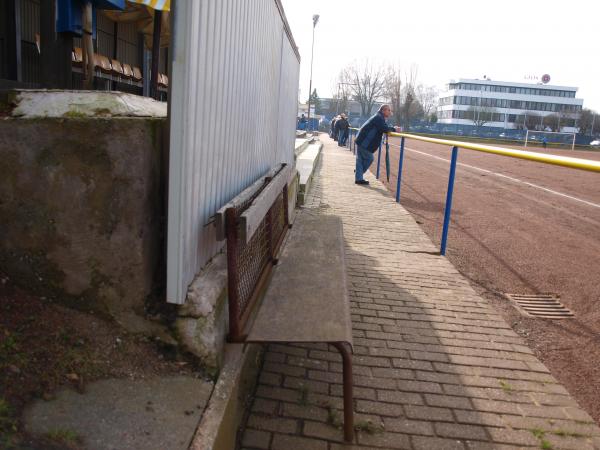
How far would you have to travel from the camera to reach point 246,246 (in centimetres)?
301

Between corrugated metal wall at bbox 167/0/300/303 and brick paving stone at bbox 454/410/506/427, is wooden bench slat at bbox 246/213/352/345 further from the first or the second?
brick paving stone at bbox 454/410/506/427

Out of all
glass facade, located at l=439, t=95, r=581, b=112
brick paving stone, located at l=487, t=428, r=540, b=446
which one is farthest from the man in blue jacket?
glass facade, located at l=439, t=95, r=581, b=112

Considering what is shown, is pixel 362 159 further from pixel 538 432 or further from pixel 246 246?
pixel 538 432

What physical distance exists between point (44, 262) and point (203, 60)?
1137 millimetres

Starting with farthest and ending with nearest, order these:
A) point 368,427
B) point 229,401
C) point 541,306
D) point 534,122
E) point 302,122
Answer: point 534,122, point 302,122, point 541,306, point 368,427, point 229,401

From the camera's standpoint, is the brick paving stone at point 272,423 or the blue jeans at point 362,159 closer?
the brick paving stone at point 272,423

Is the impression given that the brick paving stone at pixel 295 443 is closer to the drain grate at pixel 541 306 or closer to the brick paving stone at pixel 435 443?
the brick paving stone at pixel 435 443

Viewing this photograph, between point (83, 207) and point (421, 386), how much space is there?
6.94 feet

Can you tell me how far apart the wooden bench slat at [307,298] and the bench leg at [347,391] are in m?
0.05

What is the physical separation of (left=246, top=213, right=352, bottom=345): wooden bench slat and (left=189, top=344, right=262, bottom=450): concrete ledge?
15 centimetres

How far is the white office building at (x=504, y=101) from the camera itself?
11000 centimetres

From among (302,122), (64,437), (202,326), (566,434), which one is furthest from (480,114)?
(64,437)

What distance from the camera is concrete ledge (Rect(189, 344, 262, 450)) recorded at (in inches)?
77.9

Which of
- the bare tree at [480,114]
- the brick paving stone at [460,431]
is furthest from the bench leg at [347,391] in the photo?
the bare tree at [480,114]
